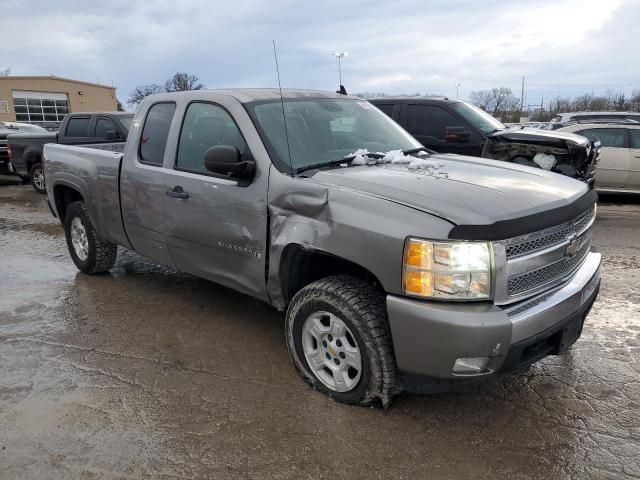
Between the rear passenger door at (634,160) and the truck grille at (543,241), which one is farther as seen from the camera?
the rear passenger door at (634,160)

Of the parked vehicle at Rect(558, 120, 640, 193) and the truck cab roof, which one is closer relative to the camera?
the truck cab roof

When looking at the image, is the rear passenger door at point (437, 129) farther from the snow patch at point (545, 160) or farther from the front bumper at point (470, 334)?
the front bumper at point (470, 334)

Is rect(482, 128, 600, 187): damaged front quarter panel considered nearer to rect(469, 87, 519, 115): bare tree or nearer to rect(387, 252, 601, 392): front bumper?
rect(387, 252, 601, 392): front bumper

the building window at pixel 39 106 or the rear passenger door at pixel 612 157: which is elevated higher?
the building window at pixel 39 106

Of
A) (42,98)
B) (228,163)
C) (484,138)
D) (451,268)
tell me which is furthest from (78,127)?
(42,98)

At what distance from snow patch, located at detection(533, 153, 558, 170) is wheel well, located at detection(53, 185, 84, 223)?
233 inches

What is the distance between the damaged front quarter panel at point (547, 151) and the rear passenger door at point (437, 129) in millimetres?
377

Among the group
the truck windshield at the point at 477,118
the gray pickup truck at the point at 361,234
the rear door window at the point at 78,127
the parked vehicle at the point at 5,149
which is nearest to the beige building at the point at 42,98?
the parked vehicle at the point at 5,149

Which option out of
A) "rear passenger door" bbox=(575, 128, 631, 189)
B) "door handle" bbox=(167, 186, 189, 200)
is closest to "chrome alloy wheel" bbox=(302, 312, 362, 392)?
"door handle" bbox=(167, 186, 189, 200)

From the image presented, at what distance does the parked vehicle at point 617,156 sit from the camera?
373 inches

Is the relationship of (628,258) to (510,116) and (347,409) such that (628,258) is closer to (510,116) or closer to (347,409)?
(347,409)

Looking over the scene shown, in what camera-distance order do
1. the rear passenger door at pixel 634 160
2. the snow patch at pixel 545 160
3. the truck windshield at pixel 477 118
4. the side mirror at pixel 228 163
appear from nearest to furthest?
the side mirror at pixel 228 163
the snow patch at pixel 545 160
the truck windshield at pixel 477 118
the rear passenger door at pixel 634 160

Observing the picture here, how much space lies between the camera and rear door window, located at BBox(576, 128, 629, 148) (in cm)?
962

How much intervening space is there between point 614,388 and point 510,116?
56.8 m
